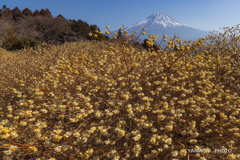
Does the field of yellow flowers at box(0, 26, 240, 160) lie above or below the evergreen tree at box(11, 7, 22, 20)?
below

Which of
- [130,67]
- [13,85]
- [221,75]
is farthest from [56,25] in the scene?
[221,75]

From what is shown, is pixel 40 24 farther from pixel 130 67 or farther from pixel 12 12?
pixel 130 67

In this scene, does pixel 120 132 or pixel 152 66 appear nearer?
pixel 120 132

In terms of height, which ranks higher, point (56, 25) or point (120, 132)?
point (56, 25)

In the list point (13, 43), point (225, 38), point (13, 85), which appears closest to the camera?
point (13, 85)

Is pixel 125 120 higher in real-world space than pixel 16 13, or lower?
lower

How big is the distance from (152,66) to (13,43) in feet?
55.4

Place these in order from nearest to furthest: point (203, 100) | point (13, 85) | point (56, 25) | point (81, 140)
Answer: point (81, 140) < point (203, 100) < point (13, 85) < point (56, 25)

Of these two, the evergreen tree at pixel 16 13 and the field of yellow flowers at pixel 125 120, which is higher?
the evergreen tree at pixel 16 13

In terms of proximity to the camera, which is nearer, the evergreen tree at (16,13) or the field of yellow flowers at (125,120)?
the field of yellow flowers at (125,120)

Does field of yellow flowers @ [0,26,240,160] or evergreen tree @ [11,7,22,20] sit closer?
field of yellow flowers @ [0,26,240,160]

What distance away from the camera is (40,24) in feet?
72.4

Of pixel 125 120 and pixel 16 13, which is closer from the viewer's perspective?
pixel 125 120

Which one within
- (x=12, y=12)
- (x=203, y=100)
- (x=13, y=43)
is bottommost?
(x=203, y=100)
